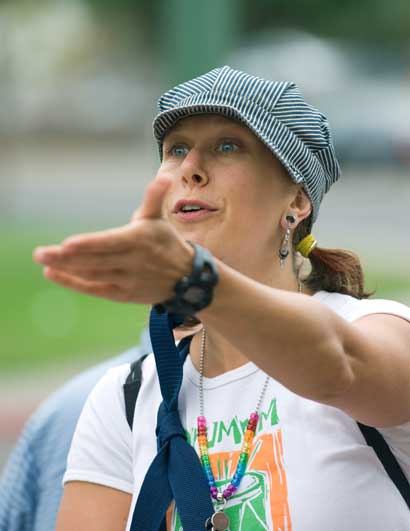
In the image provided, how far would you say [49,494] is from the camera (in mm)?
3391

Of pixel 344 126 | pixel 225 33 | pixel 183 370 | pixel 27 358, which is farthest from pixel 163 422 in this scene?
pixel 344 126

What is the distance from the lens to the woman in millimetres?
2037

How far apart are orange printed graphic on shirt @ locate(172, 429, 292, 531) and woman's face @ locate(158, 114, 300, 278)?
1.22ft

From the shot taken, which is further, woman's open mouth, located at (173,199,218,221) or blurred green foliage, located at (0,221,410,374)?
blurred green foliage, located at (0,221,410,374)

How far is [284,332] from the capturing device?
2.02 m

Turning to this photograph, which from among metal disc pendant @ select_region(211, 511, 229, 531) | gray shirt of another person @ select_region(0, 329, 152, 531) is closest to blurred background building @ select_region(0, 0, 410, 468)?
gray shirt of another person @ select_region(0, 329, 152, 531)

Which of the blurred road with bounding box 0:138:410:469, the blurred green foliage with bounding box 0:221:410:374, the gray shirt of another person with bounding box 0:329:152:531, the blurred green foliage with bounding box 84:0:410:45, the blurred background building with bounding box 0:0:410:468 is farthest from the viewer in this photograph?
the blurred green foliage with bounding box 84:0:410:45

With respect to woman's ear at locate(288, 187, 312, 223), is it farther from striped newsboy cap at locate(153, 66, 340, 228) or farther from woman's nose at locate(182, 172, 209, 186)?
woman's nose at locate(182, 172, 209, 186)

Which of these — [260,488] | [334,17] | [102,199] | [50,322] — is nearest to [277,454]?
[260,488]

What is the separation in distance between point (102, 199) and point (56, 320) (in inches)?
332

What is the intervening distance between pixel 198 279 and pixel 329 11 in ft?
106

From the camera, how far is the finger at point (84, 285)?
1895mm

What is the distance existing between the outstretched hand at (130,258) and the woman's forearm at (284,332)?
9 cm

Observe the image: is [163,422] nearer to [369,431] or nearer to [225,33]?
[369,431]
